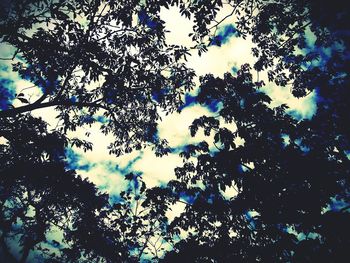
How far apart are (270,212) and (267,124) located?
2771 millimetres

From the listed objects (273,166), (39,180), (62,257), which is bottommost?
(62,257)

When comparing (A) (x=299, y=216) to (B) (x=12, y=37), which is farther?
(A) (x=299, y=216)

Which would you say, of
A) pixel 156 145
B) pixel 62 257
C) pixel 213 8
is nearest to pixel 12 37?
pixel 213 8

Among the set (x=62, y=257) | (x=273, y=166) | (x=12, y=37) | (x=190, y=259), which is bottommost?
(x=62, y=257)

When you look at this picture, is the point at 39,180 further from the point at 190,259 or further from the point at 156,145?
the point at 190,259

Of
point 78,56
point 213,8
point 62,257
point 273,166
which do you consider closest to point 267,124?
point 273,166

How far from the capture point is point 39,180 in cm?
920

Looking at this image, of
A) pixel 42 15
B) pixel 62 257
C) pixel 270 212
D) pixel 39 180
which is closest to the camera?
pixel 42 15

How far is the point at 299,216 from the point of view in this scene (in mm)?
7008

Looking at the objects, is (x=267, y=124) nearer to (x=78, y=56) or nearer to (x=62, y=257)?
(x=78, y=56)

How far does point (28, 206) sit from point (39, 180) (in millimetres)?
7763

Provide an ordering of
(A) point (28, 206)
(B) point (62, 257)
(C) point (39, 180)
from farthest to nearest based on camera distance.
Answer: (B) point (62, 257), (A) point (28, 206), (C) point (39, 180)

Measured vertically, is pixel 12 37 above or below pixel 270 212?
above

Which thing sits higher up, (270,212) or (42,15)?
(42,15)
